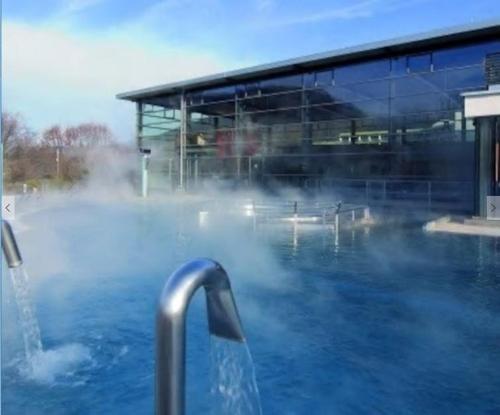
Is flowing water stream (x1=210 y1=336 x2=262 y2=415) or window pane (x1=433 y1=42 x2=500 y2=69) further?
window pane (x1=433 y1=42 x2=500 y2=69)

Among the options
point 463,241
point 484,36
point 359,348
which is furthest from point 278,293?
point 484,36

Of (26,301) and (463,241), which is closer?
(26,301)

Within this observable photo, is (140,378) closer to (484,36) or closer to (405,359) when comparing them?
(405,359)

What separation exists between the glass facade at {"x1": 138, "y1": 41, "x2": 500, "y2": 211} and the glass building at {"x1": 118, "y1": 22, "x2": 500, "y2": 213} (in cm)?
4

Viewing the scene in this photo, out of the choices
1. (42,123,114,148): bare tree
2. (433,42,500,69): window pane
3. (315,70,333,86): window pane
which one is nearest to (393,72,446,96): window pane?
(433,42,500,69): window pane

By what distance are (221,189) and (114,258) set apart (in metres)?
14.3

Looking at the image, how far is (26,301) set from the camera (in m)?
6.32

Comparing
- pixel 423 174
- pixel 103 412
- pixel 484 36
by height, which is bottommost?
pixel 103 412

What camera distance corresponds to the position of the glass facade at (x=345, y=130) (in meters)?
17.0

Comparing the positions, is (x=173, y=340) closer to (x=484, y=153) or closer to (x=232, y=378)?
(x=232, y=378)

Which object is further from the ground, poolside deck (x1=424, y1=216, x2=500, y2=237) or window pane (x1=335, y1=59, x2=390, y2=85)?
window pane (x1=335, y1=59, x2=390, y2=85)

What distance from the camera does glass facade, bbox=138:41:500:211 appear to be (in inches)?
671

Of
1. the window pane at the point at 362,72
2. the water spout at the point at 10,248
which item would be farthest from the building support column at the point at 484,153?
the water spout at the point at 10,248

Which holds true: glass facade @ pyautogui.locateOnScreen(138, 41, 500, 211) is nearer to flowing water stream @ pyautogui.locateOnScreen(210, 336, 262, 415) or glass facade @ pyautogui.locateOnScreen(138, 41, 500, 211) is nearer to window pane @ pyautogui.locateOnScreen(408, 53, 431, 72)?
window pane @ pyautogui.locateOnScreen(408, 53, 431, 72)
